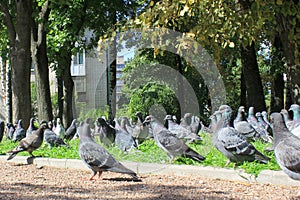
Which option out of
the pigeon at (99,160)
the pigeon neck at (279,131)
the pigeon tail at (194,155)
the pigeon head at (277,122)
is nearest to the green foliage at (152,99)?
the pigeon tail at (194,155)

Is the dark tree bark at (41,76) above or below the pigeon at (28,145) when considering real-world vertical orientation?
above

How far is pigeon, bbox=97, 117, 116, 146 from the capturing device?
28.4 feet

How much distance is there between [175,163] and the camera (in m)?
6.67

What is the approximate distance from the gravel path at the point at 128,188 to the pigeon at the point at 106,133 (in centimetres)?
203

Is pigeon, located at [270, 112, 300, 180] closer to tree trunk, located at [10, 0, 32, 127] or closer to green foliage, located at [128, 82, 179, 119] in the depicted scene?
tree trunk, located at [10, 0, 32, 127]

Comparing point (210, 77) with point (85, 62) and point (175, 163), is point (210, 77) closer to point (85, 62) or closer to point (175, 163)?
point (175, 163)

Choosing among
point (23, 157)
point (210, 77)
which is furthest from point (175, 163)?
point (210, 77)

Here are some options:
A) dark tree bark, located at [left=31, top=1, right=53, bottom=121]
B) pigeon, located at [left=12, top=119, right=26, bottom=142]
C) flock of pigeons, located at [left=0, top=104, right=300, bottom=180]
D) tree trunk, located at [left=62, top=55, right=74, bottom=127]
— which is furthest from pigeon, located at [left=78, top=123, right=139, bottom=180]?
tree trunk, located at [left=62, top=55, right=74, bottom=127]

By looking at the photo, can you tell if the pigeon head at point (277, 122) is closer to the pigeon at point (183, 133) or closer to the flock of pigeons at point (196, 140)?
the flock of pigeons at point (196, 140)

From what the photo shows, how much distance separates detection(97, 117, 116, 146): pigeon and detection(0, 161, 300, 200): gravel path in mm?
2032

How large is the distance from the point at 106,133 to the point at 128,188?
3.31 metres

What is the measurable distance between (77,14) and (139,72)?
4.86m

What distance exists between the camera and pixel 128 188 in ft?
18.1

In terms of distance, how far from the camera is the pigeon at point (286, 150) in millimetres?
4805
